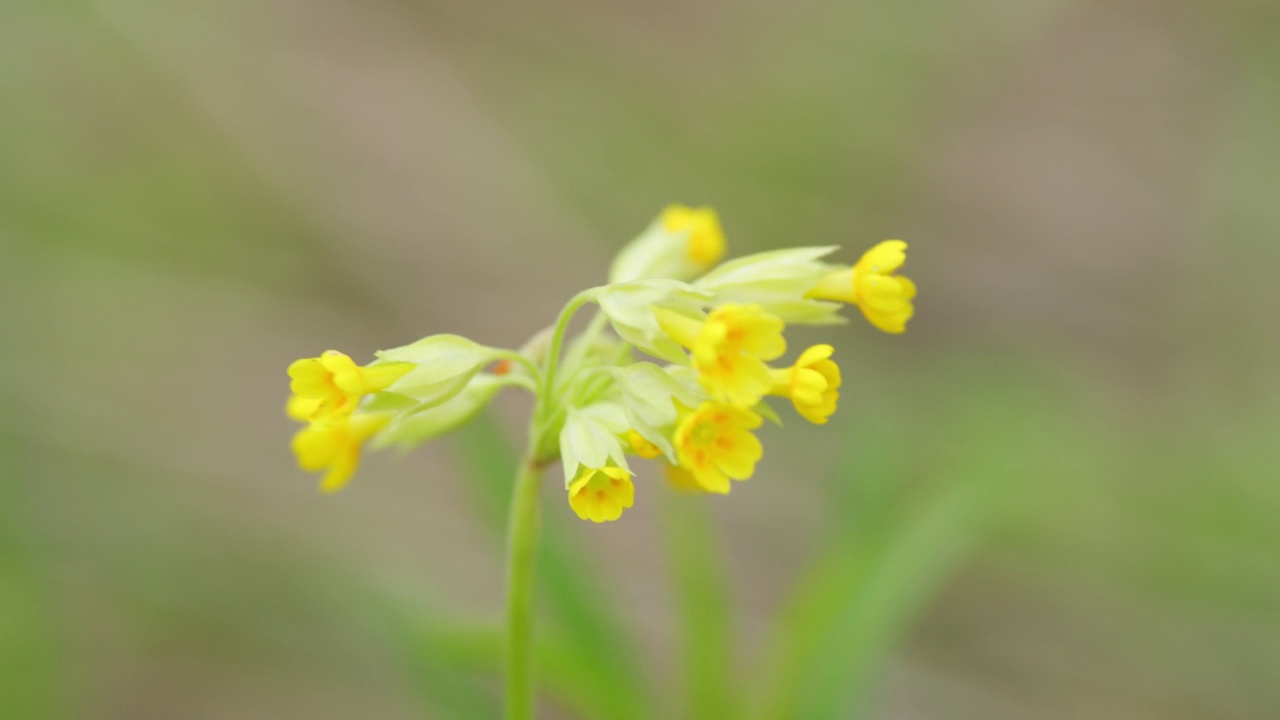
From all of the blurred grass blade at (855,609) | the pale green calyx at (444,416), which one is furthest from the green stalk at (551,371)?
the blurred grass blade at (855,609)

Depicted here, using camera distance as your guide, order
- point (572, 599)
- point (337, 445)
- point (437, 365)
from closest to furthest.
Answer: point (437, 365) → point (337, 445) → point (572, 599)

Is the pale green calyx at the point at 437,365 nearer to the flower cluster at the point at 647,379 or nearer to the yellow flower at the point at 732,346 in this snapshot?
the flower cluster at the point at 647,379

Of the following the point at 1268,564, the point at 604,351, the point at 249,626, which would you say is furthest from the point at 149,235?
the point at 1268,564

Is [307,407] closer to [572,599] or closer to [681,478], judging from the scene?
[681,478]

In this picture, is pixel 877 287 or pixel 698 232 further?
pixel 698 232

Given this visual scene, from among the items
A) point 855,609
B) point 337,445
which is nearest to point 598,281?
point 855,609

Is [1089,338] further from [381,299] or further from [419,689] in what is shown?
[419,689]

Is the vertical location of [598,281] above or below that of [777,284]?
above
